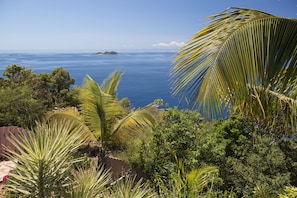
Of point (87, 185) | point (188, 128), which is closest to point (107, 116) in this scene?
point (188, 128)

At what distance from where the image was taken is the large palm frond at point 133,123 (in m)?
6.27

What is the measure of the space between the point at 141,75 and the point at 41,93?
49190 mm

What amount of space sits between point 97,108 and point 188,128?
2.69 meters

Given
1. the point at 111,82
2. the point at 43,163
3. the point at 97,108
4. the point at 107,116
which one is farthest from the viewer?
the point at 111,82

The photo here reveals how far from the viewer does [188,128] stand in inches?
283

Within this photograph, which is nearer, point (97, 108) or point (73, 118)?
point (97, 108)

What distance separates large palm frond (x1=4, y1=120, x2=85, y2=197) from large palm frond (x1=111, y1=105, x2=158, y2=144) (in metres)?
3.49

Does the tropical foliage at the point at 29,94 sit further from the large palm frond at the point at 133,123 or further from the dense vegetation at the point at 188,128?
the large palm frond at the point at 133,123

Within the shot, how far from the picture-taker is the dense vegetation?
1.99m

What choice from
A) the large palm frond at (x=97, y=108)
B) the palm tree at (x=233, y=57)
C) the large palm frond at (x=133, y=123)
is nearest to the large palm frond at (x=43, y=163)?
the palm tree at (x=233, y=57)

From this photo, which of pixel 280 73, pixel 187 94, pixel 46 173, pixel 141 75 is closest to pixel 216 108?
pixel 187 94

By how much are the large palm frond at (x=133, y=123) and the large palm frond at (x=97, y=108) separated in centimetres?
25

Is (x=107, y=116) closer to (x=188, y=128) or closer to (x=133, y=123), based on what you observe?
(x=133, y=123)

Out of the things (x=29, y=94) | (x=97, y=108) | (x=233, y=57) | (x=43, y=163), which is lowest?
(x=29, y=94)
